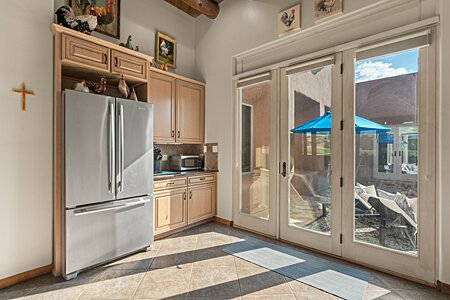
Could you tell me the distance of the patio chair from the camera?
2436 millimetres

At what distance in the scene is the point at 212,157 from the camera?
4.43 m

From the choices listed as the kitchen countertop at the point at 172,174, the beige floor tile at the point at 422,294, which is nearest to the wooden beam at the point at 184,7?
the kitchen countertop at the point at 172,174

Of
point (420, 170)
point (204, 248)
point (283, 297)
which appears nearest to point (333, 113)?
point (420, 170)

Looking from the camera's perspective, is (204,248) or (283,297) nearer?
(283,297)

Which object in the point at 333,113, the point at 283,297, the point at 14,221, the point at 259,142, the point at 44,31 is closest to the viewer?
the point at 283,297

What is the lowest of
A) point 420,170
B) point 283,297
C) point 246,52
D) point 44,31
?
point 283,297

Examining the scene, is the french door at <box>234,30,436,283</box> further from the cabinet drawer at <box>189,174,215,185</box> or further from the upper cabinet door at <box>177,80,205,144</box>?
the upper cabinet door at <box>177,80,205,144</box>

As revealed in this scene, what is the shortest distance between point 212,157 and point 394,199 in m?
2.82

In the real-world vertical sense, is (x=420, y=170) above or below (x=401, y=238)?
above

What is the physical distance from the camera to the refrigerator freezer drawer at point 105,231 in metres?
2.42

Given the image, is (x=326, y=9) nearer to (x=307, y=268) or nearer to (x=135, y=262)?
(x=307, y=268)

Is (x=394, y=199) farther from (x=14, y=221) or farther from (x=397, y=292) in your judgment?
(x=14, y=221)

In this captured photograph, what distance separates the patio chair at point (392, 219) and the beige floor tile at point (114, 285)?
2668mm

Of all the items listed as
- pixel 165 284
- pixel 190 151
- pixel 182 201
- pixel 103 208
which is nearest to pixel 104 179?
pixel 103 208
